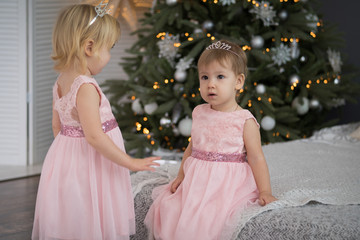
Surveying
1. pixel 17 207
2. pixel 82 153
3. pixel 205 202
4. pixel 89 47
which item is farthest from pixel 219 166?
pixel 17 207

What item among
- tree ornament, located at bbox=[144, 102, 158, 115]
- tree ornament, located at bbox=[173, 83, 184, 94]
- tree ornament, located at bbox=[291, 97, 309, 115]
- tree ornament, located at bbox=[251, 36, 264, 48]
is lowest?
tree ornament, located at bbox=[144, 102, 158, 115]

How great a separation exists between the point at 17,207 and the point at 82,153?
133 cm

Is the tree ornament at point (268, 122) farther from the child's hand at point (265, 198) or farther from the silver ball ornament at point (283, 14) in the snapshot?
the child's hand at point (265, 198)

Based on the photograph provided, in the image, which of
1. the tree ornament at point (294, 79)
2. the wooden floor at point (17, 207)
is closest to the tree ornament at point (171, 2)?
the tree ornament at point (294, 79)

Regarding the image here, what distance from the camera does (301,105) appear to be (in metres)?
3.20

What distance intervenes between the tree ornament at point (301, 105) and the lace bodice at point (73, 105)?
1951 millimetres

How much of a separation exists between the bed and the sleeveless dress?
2.6 inches

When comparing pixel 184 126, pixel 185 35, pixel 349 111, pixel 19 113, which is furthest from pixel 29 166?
pixel 349 111

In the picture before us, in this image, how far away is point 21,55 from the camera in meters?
3.61

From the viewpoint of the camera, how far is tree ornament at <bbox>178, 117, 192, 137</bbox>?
3.12m

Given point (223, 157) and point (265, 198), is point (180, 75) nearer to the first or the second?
point (223, 157)

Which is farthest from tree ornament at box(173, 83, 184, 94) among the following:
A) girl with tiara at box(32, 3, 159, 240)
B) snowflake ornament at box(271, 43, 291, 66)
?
girl with tiara at box(32, 3, 159, 240)

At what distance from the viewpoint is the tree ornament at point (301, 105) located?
3.19m

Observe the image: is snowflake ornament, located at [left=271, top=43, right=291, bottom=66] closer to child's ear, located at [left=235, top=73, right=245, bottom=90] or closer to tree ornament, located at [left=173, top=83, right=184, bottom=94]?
tree ornament, located at [left=173, top=83, right=184, bottom=94]
